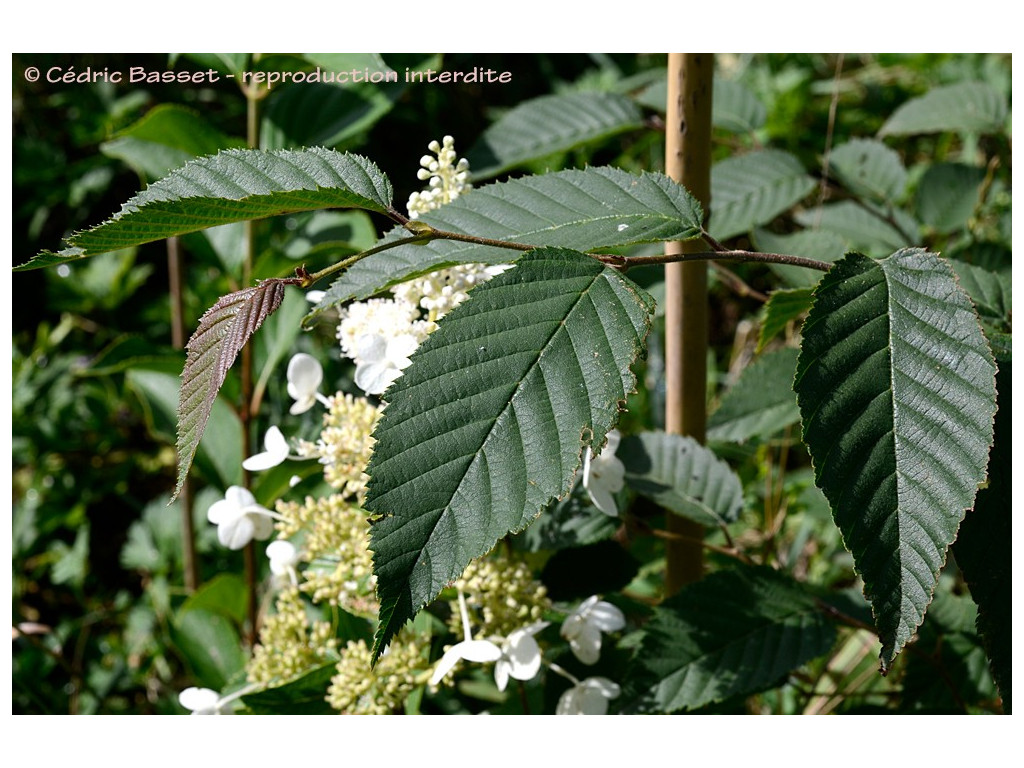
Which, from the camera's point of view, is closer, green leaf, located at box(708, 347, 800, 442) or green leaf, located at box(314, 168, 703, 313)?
green leaf, located at box(314, 168, 703, 313)

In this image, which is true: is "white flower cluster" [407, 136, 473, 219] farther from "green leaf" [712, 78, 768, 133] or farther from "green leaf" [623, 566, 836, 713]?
"green leaf" [712, 78, 768, 133]

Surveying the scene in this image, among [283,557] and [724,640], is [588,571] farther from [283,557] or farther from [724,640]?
[283,557]

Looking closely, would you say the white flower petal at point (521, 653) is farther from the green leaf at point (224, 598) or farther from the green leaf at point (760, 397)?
the green leaf at point (224, 598)

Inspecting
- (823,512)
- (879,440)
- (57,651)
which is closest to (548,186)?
(879,440)

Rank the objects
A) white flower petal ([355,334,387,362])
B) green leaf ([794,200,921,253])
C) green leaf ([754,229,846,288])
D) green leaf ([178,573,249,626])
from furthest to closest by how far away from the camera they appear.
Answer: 1. green leaf ([794,200,921,253])
2. green leaf ([178,573,249,626])
3. green leaf ([754,229,846,288])
4. white flower petal ([355,334,387,362])

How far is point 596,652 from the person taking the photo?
3.09ft

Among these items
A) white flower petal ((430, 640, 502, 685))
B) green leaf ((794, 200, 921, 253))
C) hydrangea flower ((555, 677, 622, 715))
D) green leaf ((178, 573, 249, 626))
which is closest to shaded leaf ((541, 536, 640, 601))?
hydrangea flower ((555, 677, 622, 715))

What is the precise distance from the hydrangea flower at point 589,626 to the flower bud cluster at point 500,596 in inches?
1.7

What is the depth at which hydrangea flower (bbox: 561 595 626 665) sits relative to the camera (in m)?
0.94

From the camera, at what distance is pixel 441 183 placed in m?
0.84

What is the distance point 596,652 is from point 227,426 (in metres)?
0.77

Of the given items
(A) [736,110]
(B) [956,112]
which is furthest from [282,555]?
(B) [956,112]

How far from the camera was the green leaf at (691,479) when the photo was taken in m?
1.08

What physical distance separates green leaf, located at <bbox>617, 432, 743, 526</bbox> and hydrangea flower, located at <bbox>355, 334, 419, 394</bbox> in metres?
0.38
